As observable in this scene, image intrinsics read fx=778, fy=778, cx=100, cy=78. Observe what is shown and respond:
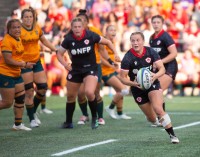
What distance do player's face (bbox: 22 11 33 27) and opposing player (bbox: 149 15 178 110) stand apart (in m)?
2.33

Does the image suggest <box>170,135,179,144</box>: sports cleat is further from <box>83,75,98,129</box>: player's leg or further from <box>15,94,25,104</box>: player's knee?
<box>15,94,25,104</box>: player's knee

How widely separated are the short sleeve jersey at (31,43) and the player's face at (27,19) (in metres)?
0.11

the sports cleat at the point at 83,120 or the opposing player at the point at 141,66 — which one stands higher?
the opposing player at the point at 141,66

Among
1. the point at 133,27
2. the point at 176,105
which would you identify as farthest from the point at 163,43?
the point at 133,27

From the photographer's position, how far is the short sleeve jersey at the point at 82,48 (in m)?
13.7

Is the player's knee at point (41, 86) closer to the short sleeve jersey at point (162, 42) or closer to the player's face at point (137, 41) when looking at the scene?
the short sleeve jersey at point (162, 42)

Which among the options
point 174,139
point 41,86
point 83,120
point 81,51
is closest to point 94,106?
point 81,51

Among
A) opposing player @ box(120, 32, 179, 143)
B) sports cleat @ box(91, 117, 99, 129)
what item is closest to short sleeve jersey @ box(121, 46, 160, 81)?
opposing player @ box(120, 32, 179, 143)

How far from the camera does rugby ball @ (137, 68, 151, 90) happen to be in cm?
1180

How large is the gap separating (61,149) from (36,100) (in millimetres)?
4747

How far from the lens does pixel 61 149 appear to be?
1102 centimetres

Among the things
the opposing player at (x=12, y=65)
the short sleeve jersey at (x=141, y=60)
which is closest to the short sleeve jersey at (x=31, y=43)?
the opposing player at (x=12, y=65)

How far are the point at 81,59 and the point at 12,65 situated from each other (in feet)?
4.23

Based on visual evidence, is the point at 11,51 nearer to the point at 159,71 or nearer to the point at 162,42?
the point at 159,71
